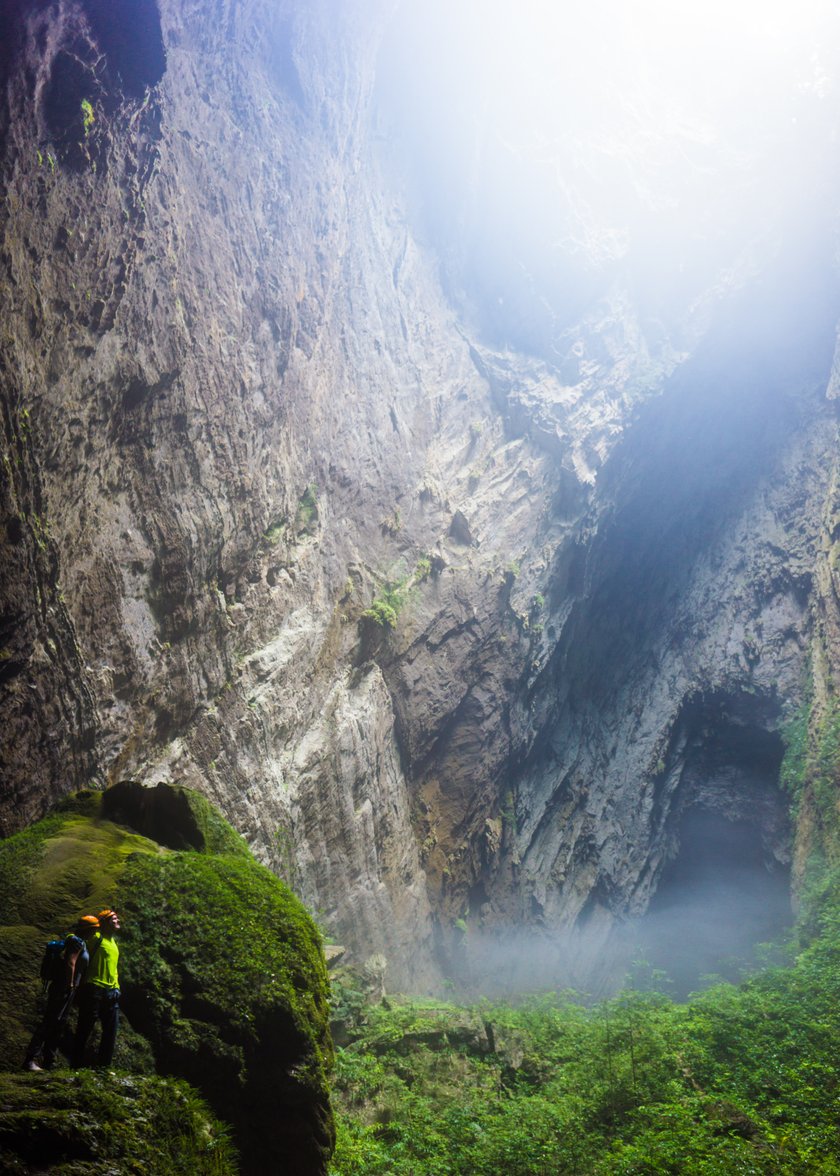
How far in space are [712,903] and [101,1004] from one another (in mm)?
23507

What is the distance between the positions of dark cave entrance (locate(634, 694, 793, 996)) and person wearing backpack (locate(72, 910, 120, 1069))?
20.7 meters

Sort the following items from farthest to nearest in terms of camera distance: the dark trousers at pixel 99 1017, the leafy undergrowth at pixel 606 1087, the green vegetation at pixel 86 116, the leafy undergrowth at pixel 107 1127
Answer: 1. the green vegetation at pixel 86 116
2. the leafy undergrowth at pixel 606 1087
3. the dark trousers at pixel 99 1017
4. the leafy undergrowth at pixel 107 1127

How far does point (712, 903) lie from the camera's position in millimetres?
22734

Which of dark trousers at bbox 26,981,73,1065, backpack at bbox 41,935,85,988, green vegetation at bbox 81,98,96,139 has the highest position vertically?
green vegetation at bbox 81,98,96,139

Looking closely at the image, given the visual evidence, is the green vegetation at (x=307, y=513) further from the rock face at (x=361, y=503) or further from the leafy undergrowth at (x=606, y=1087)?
the leafy undergrowth at (x=606, y=1087)

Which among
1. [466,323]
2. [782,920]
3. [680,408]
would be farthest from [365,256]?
[782,920]

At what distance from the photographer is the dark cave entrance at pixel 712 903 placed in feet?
Result: 67.9

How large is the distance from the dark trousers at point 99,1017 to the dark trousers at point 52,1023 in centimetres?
9

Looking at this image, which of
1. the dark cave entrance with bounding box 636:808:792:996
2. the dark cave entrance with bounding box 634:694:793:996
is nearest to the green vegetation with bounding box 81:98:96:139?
the dark cave entrance with bounding box 634:694:793:996

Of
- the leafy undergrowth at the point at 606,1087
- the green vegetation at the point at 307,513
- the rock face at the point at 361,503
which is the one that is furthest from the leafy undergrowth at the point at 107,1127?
the green vegetation at the point at 307,513

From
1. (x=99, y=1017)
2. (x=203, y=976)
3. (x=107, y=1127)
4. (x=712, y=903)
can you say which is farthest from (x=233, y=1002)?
(x=712, y=903)

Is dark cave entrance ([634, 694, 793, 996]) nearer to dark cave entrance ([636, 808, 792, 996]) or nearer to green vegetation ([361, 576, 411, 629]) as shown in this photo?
dark cave entrance ([636, 808, 792, 996])

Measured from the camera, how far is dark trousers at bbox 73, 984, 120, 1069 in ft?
13.3

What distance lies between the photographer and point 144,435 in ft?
33.9
